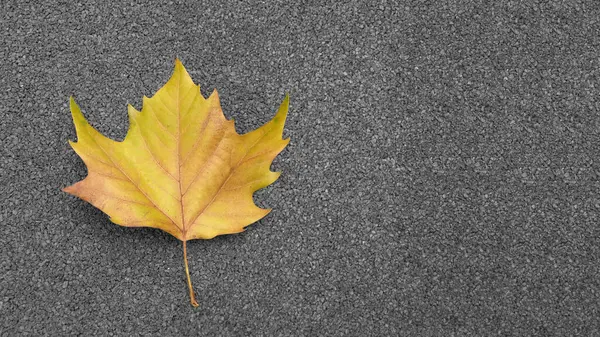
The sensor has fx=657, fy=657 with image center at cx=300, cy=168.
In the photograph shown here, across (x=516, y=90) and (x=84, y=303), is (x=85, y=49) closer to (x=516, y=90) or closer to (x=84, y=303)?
(x=84, y=303)

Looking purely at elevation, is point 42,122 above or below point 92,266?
above

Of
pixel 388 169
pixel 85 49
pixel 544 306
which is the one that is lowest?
pixel 544 306

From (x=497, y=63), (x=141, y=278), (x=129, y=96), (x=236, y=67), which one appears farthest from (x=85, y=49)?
(x=497, y=63)

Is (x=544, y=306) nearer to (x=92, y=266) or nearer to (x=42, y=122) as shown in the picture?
(x=92, y=266)
